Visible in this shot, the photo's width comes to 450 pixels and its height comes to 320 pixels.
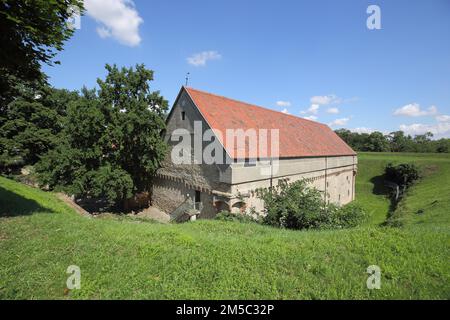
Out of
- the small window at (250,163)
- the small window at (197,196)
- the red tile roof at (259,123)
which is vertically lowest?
the small window at (197,196)

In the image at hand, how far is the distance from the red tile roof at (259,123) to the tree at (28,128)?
2012cm

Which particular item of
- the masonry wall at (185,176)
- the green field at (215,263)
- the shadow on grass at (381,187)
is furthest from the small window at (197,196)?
the shadow on grass at (381,187)

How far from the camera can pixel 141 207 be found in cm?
2145

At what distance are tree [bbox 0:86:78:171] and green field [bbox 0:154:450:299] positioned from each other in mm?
23786

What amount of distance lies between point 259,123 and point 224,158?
7514 millimetres

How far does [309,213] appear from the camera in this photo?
9547 millimetres

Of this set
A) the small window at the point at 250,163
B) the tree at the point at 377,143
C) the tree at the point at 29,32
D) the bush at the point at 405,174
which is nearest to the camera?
the tree at the point at 29,32

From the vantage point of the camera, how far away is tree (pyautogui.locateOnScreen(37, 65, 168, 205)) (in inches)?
667

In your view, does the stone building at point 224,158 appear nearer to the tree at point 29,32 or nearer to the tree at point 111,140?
the tree at point 111,140

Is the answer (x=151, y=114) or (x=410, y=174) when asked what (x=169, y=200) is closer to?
(x=151, y=114)

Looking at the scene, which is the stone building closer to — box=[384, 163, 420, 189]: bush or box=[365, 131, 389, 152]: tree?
box=[384, 163, 420, 189]: bush

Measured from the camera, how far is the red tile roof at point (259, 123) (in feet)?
53.6

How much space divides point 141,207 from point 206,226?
14672mm
